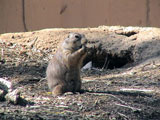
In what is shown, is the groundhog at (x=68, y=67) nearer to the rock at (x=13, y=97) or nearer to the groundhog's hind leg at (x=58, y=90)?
the groundhog's hind leg at (x=58, y=90)

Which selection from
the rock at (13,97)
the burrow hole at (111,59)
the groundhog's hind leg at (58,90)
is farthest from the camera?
the burrow hole at (111,59)

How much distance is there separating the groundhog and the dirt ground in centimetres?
20

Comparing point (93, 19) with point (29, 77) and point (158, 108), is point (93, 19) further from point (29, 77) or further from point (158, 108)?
point (158, 108)

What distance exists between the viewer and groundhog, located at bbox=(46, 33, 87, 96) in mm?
5117

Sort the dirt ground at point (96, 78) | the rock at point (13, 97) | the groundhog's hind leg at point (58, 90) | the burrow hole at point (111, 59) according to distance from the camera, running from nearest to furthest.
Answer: the dirt ground at point (96, 78) < the rock at point (13, 97) < the groundhog's hind leg at point (58, 90) < the burrow hole at point (111, 59)

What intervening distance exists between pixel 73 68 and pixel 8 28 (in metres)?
5.63

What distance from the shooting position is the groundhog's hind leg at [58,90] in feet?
16.7

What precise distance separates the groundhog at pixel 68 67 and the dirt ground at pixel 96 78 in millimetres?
196

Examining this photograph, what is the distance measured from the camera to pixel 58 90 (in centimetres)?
511

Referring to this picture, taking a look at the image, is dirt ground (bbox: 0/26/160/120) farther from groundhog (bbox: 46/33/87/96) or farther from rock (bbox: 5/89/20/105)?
groundhog (bbox: 46/33/87/96)

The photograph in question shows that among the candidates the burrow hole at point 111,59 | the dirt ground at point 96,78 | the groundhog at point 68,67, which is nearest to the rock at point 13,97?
the dirt ground at point 96,78

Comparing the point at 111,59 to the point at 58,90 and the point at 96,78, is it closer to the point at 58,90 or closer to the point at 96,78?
the point at 96,78

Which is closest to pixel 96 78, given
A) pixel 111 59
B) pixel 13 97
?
pixel 111 59

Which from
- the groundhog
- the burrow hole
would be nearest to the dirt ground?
the burrow hole
